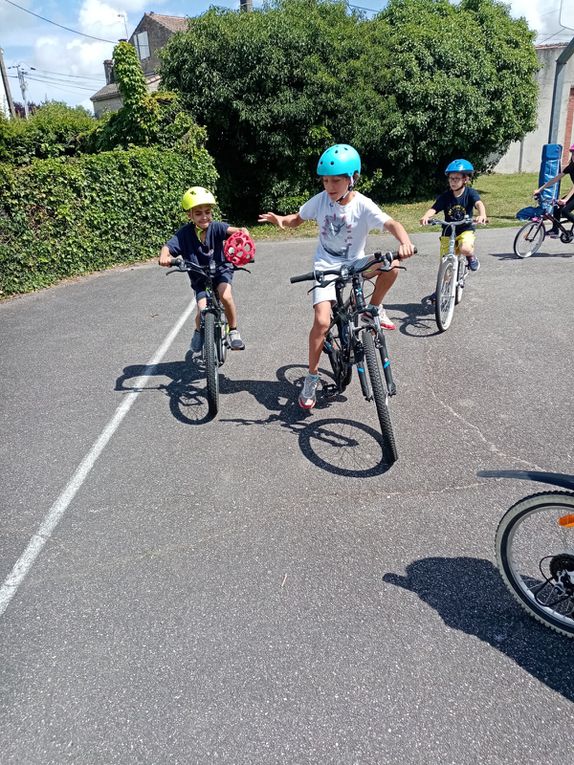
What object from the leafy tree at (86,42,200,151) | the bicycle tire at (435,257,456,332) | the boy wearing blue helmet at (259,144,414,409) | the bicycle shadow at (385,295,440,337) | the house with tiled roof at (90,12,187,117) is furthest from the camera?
the house with tiled roof at (90,12,187,117)

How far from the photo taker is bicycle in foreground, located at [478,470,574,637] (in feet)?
8.11

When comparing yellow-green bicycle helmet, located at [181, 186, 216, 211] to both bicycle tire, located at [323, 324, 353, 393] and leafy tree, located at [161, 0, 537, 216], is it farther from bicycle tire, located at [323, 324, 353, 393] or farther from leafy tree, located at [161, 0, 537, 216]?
leafy tree, located at [161, 0, 537, 216]

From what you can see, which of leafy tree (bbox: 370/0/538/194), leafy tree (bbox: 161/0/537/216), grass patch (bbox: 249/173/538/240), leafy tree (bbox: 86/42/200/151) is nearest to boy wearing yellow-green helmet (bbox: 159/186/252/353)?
leafy tree (bbox: 86/42/200/151)

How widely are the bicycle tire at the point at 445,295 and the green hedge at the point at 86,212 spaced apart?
23.7 feet

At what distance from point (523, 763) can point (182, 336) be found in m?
5.93

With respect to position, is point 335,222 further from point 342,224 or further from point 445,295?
point 445,295

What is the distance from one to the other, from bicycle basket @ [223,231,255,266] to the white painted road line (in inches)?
68.5

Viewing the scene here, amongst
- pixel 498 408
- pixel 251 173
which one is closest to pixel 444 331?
pixel 498 408

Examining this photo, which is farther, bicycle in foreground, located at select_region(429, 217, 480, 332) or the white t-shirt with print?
bicycle in foreground, located at select_region(429, 217, 480, 332)

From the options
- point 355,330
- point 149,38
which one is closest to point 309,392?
point 355,330

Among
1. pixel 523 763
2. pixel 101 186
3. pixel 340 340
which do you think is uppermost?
pixel 101 186

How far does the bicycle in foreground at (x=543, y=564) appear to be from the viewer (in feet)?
8.11

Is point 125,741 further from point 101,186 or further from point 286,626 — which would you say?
point 101,186

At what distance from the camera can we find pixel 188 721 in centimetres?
232
